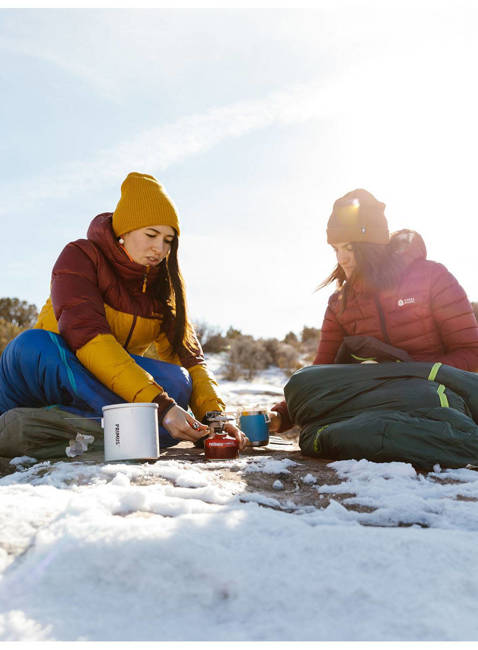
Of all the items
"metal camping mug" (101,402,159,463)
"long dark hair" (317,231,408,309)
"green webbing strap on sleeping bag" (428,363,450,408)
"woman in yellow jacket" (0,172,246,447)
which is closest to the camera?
"metal camping mug" (101,402,159,463)

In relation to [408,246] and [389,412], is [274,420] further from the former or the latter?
[408,246]

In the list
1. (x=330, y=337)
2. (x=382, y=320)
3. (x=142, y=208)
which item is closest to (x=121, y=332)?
(x=142, y=208)

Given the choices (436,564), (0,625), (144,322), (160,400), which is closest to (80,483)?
(160,400)

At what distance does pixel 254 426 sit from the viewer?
9.27ft

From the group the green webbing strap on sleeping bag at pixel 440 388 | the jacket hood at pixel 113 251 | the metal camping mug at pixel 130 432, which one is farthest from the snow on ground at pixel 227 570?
the jacket hood at pixel 113 251

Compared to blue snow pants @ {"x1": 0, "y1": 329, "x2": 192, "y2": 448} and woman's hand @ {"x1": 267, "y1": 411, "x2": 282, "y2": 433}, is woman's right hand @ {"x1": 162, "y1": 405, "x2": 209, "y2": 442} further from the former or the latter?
woman's hand @ {"x1": 267, "y1": 411, "x2": 282, "y2": 433}

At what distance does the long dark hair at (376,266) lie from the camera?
2799 mm

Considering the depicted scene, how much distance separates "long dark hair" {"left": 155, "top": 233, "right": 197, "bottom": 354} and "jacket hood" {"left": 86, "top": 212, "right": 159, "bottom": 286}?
16cm

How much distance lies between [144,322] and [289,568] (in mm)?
2084

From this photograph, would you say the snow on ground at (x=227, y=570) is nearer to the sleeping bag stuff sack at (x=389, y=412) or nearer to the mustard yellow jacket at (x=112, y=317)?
the sleeping bag stuff sack at (x=389, y=412)

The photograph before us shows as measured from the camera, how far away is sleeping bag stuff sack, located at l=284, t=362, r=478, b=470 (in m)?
2.21

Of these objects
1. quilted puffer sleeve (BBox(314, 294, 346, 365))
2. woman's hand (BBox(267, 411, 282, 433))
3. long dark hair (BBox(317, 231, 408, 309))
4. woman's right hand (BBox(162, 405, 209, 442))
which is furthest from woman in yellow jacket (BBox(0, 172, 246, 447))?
long dark hair (BBox(317, 231, 408, 309))

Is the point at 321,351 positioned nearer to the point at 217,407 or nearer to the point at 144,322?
the point at 217,407

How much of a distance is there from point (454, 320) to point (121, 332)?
5.65ft
